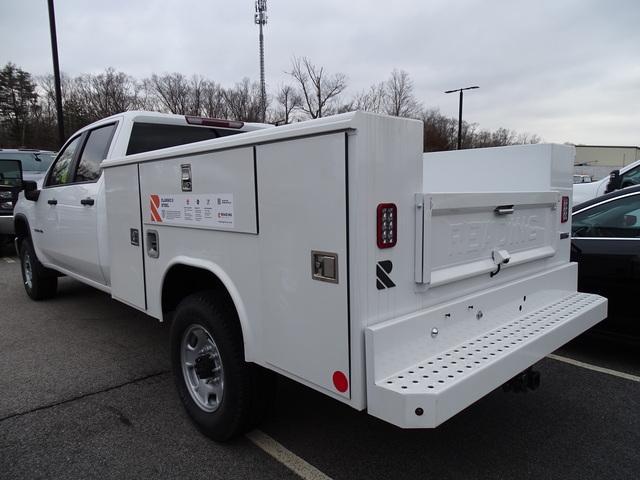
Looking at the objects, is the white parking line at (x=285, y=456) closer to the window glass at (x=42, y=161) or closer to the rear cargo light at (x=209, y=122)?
the rear cargo light at (x=209, y=122)

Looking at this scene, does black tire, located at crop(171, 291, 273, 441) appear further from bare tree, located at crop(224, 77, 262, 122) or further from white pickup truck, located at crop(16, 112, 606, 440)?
bare tree, located at crop(224, 77, 262, 122)

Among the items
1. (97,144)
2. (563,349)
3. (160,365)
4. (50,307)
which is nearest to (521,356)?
(563,349)

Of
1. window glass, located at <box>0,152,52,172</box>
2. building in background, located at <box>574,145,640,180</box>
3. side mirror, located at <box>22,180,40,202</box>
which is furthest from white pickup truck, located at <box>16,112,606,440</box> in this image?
building in background, located at <box>574,145,640,180</box>

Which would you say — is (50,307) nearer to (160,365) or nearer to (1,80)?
(160,365)

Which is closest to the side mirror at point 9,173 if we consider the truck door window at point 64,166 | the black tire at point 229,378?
the truck door window at point 64,166

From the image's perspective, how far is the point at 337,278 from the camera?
1.97 meters

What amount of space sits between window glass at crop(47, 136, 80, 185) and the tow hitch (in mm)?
4313

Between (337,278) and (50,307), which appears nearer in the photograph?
(337,278)

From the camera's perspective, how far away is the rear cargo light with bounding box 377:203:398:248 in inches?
77.9

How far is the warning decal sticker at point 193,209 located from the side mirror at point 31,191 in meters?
2.99

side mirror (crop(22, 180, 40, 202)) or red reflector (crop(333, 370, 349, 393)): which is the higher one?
side mirror (crop(22, 180, 40, 202))

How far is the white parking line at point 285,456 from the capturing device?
2600 mm

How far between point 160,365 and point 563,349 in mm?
3673

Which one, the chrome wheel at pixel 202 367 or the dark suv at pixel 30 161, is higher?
the dark suv at pixel 30 161
